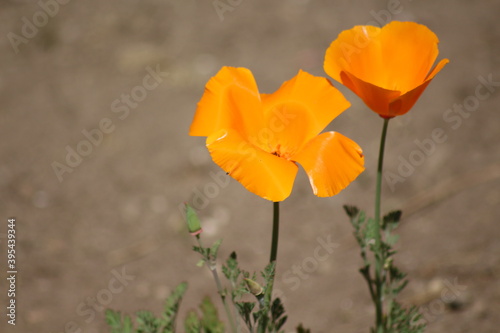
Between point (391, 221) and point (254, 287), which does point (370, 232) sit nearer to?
point (391, 221)

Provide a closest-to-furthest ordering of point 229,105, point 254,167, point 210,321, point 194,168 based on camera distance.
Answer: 1. point 254,167
2. point 229,105
3. point 210,321
4. point 194,168

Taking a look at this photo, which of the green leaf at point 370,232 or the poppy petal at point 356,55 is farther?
the green leaf at point 370,232

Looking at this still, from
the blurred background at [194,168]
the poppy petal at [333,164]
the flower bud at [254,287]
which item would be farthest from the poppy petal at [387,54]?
the blurred background at [194,168]

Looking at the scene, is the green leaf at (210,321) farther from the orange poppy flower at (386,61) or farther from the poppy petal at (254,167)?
the orange poppy flower at (386,61)

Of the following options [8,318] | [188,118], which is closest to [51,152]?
[188,118]

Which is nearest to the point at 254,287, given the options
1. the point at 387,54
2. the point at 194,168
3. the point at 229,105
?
the point at 229,105

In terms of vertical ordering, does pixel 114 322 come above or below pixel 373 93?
below

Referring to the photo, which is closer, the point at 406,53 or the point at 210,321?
the point at 406,53

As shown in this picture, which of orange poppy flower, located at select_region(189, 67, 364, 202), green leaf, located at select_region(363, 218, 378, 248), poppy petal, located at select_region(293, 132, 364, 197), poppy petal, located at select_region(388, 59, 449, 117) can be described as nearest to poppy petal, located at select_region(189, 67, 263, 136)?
orange poppy flower, located at select_region(189, 67, 364, 202)
